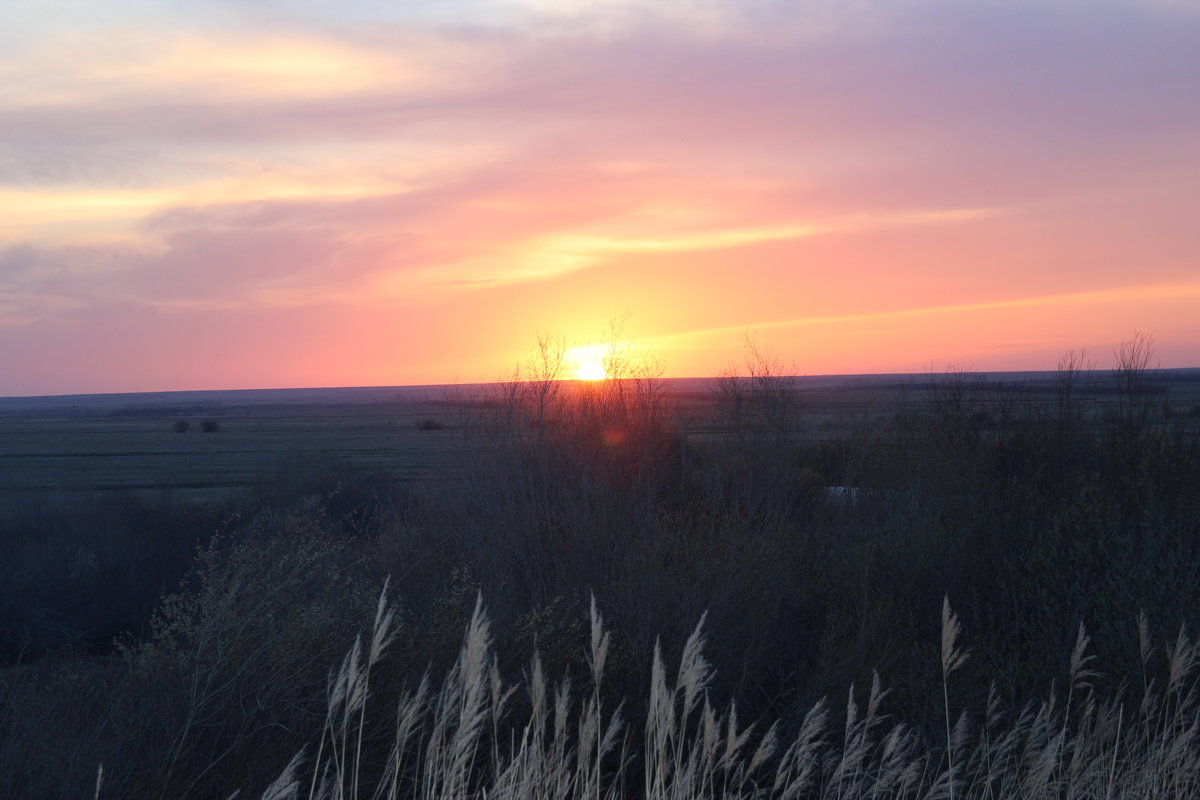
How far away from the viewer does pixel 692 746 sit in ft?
25.7

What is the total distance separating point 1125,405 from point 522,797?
924 inches

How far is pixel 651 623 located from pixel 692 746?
4275mm

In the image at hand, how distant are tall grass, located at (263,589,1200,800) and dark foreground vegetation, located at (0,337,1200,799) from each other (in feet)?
0.16

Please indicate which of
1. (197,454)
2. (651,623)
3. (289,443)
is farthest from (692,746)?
(289,443)

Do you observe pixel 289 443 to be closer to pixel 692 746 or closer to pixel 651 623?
pixel 651 623

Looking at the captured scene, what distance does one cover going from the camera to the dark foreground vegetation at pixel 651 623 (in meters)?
6.39

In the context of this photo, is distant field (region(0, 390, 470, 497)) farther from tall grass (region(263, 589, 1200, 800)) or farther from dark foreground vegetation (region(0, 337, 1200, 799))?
tall grass (region(263, 589, 1200, 800))

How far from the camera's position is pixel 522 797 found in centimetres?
491

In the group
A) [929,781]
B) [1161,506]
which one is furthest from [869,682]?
[1161,506]

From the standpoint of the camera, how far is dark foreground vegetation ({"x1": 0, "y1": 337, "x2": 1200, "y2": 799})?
639 cm

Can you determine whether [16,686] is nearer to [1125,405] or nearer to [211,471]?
[1125,405]

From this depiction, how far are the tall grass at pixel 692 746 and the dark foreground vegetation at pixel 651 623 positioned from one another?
5 cm

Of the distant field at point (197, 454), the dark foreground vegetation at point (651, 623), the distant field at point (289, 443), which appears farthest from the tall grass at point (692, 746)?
the distant field at point (197, 454)

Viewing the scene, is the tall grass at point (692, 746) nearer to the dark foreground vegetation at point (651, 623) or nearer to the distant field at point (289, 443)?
the dark foreground vegetation at point (651, 623)
